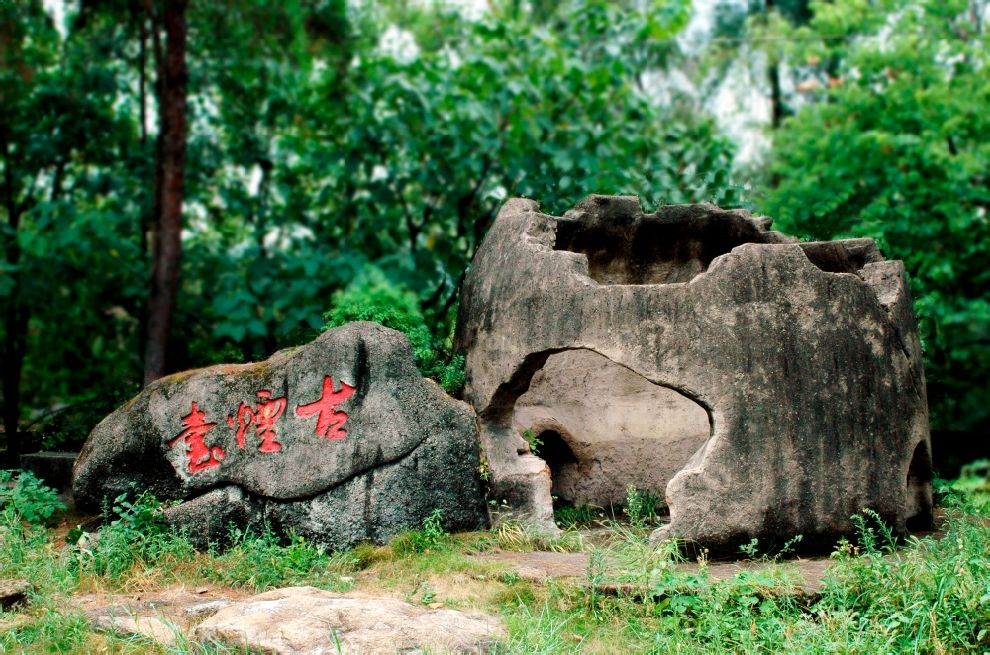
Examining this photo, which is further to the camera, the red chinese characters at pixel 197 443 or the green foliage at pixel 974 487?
the green foliage at pixel 974 487

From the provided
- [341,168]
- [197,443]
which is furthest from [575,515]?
[341,168]

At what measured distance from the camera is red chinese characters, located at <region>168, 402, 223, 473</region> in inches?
251

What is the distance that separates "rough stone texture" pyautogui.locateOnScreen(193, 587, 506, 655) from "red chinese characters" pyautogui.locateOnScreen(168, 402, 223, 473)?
165cm

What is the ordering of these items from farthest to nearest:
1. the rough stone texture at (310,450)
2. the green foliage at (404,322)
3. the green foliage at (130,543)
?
the green foliage at (404,322) < the rough stone texture at (310,450) < the green foliage at (130,543)

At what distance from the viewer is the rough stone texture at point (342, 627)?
14.5ft

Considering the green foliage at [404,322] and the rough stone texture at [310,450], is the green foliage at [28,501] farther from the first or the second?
the green foliage at [404,322]

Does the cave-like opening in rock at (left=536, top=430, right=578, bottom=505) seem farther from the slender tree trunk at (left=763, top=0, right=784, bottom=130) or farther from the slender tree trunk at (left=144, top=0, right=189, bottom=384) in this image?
the slender tree trunk at (left=763, top=0, right=784, bottom=130)

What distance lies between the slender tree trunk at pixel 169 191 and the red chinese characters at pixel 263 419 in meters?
3.02

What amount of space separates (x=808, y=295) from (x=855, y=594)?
1.93 metres

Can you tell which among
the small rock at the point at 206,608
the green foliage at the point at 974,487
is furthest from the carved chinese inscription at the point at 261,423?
the green foliage at the point at 974,487

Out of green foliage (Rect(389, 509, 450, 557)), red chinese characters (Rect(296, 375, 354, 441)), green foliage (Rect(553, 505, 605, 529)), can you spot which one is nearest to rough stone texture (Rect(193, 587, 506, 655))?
green foliage (Rect(389, 509, 450, 557))

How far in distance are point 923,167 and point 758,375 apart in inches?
279

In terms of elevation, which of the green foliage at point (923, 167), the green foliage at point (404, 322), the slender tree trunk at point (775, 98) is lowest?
the green foliage at point (404, 322)

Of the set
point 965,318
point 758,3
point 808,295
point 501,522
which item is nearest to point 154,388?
point 501,522
